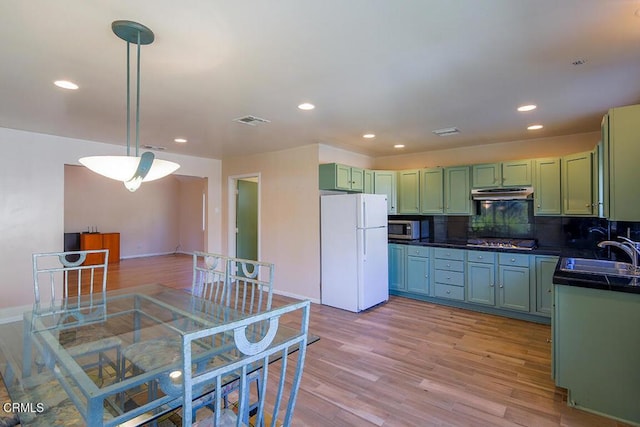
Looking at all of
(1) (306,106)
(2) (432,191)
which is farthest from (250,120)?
(2) (432,191)

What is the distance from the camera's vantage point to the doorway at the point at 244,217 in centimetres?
586

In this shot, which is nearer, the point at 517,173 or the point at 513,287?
the point at 513,287

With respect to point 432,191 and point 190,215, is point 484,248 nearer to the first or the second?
point 432,191

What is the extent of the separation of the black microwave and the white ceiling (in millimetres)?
1731

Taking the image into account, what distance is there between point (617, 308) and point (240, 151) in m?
4.77

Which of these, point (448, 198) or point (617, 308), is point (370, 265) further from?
point (617, 308)

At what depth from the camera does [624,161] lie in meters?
2.14

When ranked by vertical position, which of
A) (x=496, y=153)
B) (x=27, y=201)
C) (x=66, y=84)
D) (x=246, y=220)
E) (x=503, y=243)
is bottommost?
(x=503, y=243)

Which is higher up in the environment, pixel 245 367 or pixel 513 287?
pixel 245 367

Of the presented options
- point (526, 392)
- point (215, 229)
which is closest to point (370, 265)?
point (526, 392)

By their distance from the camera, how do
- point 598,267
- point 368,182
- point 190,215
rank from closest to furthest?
point 598,267 < point 368,182 < point 190,215

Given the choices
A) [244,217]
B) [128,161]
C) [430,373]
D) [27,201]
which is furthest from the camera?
[244,217]

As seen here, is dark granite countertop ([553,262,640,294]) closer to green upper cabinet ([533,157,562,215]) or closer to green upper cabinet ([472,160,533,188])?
green upper cabinet ([533,157,562,215])

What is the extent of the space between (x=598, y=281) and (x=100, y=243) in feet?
30.5
